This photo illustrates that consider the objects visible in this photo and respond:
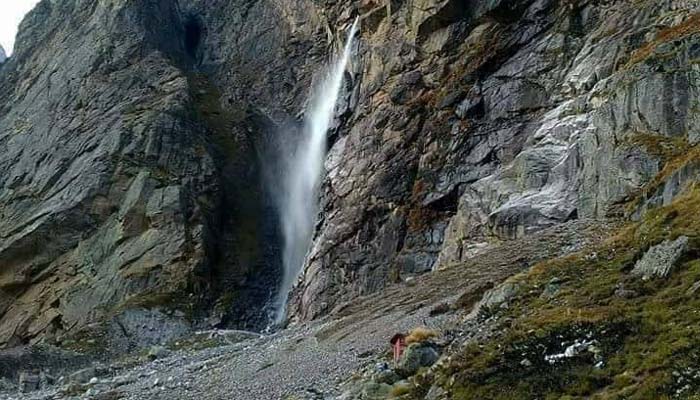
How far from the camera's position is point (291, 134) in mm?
85188

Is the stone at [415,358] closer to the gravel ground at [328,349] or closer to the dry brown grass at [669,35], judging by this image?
the gravel ground at [328,349]

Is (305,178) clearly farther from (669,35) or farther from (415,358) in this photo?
(415,358)

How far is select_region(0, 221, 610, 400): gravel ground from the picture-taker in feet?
84.1

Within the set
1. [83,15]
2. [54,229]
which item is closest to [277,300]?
[54,229]

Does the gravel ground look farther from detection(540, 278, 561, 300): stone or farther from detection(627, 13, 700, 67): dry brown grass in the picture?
detection(627, 13, 700, 67): dry brown grass

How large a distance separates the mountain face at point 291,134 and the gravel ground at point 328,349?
312cm

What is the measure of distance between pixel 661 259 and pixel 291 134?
220ft

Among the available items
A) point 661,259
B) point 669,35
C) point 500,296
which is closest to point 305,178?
point 669,35

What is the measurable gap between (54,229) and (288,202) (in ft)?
70.8

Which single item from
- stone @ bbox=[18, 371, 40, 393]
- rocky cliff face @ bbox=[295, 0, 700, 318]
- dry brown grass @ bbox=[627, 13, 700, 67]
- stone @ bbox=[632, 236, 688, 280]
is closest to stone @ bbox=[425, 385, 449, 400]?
stone @ bbox=[632, 236, 688, 280]

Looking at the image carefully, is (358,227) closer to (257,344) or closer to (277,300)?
(277,300)

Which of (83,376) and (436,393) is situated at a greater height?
(436,393)

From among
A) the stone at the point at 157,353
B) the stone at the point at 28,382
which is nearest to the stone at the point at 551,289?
the stone at the point at 157,353

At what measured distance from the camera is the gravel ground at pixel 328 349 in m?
25.6
